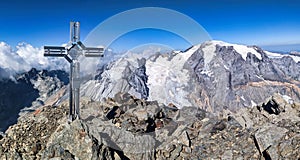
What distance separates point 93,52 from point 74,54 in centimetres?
57

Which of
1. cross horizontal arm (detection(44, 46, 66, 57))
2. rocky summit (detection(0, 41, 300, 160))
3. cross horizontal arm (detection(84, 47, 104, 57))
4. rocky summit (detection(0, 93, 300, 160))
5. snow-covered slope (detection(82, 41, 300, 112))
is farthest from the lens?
cross horizontal arm (detection(84, 47, 104, 57))

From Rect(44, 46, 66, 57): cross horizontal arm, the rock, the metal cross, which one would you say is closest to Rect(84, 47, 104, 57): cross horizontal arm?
the metal cross

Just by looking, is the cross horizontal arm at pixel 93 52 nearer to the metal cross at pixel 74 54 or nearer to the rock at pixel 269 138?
A: the metal cross at pixel 74 54

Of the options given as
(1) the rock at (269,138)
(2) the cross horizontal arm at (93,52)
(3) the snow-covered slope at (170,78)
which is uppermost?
(2) the cross horizontal arm at (93,52)

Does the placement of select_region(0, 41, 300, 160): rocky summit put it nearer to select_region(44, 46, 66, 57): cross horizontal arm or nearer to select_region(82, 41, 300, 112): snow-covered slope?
select_region(82, 41, 300, 112): snow-covered slope

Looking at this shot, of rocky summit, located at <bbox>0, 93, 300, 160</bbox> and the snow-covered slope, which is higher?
the snow-covered slope

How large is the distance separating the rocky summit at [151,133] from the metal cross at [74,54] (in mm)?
576

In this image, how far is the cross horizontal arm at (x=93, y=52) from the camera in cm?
757

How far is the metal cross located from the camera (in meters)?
7.54

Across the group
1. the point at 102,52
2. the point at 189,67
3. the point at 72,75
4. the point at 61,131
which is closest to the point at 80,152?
the point at 61,131

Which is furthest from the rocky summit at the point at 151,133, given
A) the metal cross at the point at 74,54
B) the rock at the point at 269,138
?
the metal cross at the point at 74,54

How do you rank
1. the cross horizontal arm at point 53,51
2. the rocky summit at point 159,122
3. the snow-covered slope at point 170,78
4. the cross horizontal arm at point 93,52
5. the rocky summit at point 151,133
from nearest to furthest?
the snow-covered slope at point 170,78 → the rocky summit at point 159,122 → the rocky summit at point 151,133 → the cross horizontal arm at point 53,51 → the cross horizontal arm at point 93,52

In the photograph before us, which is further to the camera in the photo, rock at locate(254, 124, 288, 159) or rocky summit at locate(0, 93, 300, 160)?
rocky summit at locate(0, 93, 300, 160)

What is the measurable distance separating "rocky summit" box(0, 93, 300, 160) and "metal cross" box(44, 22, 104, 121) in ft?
1.89
